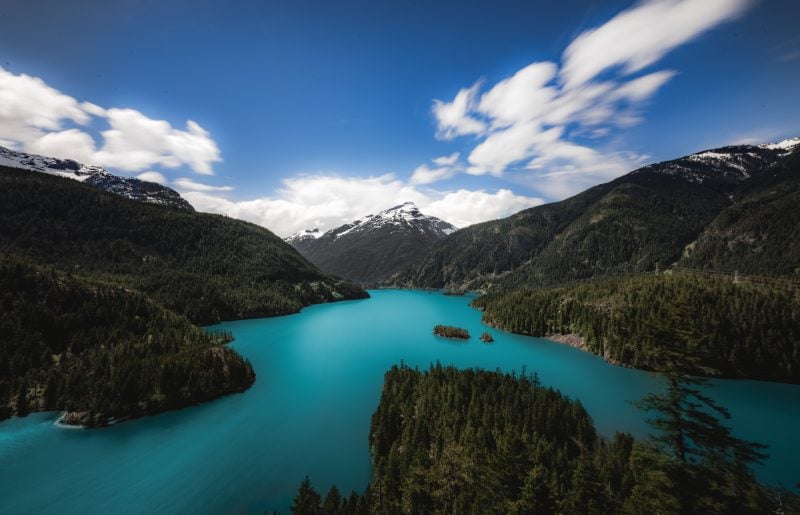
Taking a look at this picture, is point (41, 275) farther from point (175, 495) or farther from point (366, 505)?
point (366, 505)

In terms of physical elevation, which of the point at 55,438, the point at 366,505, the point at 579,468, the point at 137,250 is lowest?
the point at 55,438

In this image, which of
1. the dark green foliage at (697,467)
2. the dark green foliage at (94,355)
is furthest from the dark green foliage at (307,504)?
the dark green foliage at (94,355)

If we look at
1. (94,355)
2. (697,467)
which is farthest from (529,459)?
(94,355)

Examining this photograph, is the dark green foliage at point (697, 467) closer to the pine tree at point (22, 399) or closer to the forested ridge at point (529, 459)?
the forested ridge at point (529, 459)

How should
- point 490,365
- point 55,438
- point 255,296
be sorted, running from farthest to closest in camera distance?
1. point 255,296
2. point 490,365
3. point 55,438

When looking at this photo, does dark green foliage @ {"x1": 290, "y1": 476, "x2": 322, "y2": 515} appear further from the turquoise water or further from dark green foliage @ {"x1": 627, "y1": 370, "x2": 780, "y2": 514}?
dark green foliage @ {"x1": 627, "y1": 370, "x2": 780, "y2": 514}

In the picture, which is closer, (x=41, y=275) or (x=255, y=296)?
(x=41, y=275)

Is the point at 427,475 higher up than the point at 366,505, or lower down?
higher up

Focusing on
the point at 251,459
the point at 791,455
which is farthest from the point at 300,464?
the point at 791,455
